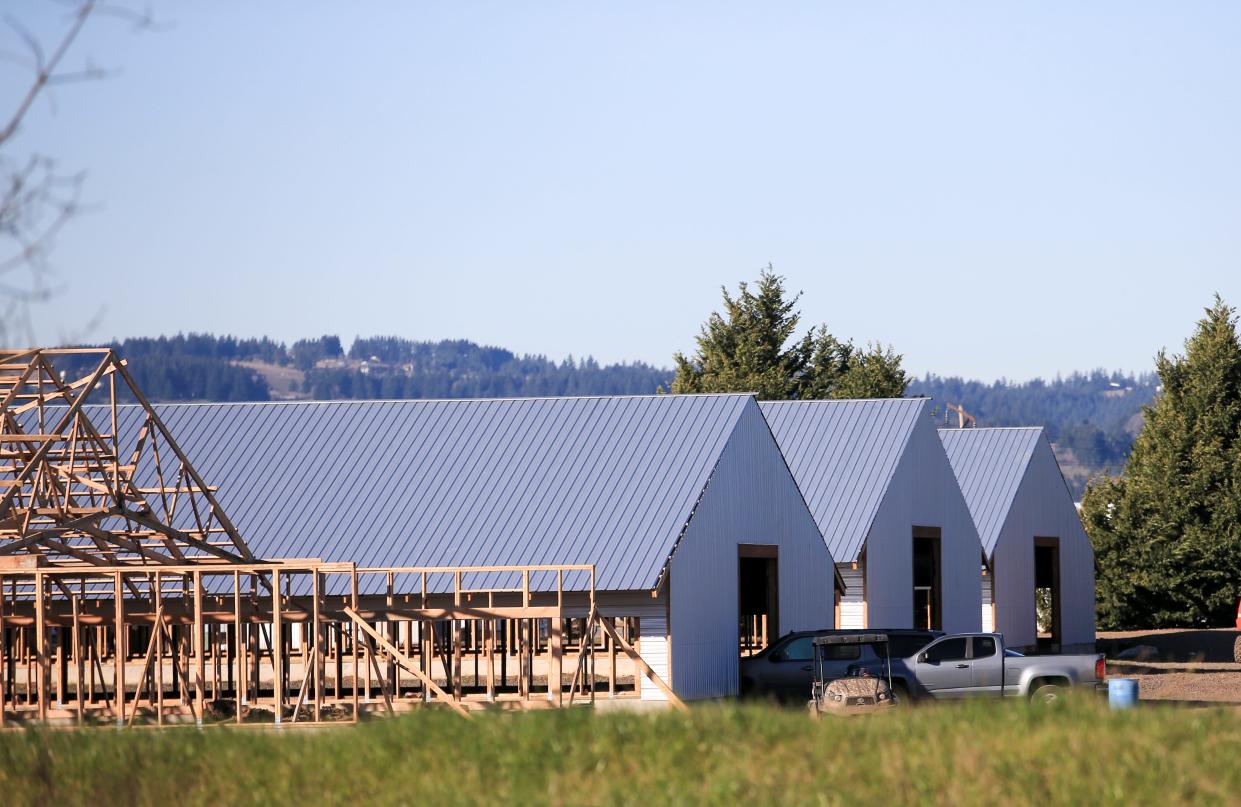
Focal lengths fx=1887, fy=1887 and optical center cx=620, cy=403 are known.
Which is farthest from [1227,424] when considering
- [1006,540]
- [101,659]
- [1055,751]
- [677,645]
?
[1055,751]

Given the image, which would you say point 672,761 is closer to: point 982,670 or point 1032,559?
point 982,670

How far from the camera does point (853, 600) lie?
43.4 m

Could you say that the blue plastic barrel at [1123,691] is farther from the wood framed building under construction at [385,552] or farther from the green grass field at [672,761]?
the green grass field at [672,761]

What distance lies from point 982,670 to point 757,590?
34.5 feet

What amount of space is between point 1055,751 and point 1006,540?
38.0 meters

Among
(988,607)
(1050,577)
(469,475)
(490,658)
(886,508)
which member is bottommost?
(490,658)

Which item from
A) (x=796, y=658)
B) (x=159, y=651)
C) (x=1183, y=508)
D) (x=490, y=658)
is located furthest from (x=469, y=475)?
(x=1183, y=508)

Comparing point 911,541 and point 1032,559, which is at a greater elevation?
point 911,541

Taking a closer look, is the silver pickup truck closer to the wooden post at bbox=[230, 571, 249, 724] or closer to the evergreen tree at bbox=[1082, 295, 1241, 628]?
the wooden post at bbox=[230, 571, 249, 724]

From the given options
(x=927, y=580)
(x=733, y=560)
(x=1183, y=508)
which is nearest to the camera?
(x=733, y=560)

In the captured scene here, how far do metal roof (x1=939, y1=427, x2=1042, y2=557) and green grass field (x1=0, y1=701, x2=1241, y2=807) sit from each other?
116 feet

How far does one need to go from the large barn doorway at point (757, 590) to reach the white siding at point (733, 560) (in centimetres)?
18

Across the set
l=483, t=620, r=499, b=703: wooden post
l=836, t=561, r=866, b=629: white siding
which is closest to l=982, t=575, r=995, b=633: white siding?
l=836, t=561, r=866, b=629: white siding

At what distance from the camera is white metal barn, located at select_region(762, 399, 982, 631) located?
43.7m
